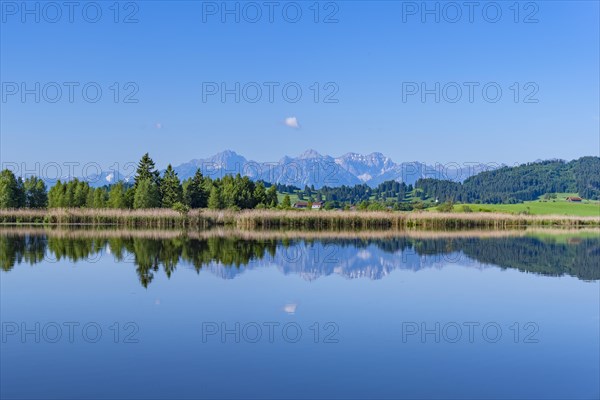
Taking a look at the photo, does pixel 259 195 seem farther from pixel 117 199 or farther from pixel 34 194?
Answer: pixel 34 194

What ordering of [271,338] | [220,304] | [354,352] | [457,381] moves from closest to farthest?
[457,381], [354,352], [271,338], [220,304]

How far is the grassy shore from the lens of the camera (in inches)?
2402

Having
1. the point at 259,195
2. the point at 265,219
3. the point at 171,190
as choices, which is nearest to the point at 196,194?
the point at 171,190

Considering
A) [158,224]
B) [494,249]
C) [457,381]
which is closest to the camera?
[457,381]

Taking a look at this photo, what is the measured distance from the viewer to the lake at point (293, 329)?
9.69 m

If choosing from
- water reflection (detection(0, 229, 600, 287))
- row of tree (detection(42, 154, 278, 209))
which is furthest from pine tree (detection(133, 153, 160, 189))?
water reflection (detection(0, 229, 600, 287))

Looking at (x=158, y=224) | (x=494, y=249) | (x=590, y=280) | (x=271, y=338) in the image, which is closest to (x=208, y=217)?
(x=158, y=224)

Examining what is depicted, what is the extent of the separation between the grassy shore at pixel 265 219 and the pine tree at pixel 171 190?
654cm

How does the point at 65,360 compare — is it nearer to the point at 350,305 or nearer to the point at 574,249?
the point at 350,305

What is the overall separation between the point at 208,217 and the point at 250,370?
5333cm

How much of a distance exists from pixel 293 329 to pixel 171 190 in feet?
190

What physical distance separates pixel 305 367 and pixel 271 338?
6.93ft

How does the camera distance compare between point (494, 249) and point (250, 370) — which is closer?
point (250, 370)

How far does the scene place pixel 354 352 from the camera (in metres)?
11.6
